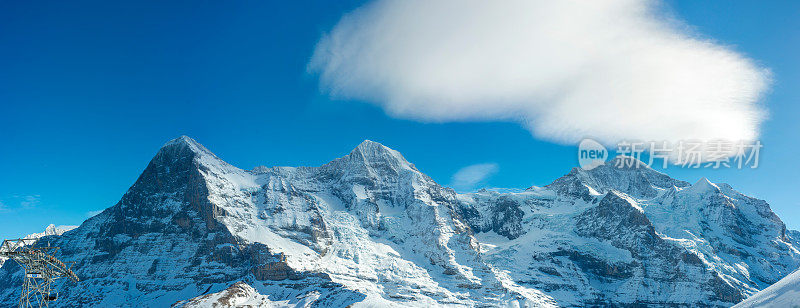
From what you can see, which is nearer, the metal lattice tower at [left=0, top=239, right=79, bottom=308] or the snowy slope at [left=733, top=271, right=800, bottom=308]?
the metal lattice tower at [left=0, top=239, right=79, bottom=308]

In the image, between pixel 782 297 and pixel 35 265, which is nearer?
pixel 35 265

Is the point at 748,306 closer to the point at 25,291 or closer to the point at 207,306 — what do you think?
the point at 25,291

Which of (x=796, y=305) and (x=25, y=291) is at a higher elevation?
(x=796, y=305)

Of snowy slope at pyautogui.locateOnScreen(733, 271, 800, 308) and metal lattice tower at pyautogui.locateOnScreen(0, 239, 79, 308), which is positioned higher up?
snowy slope at pyautogui.locateOnScreen(733, 271, 800, 308)

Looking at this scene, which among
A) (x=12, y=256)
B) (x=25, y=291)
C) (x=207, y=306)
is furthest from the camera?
(x=207, y=306)

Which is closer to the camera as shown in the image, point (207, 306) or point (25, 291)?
point (25, 291)

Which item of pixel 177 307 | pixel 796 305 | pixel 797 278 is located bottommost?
pixel 796 305

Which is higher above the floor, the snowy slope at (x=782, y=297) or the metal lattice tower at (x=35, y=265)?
the snowy slope at (x=782, y=297)

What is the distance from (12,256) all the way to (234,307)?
641 ft

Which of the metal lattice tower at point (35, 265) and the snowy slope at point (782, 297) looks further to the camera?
the snowy slope at point (782, 297)

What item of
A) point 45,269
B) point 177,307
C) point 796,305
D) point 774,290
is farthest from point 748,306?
point 177,307

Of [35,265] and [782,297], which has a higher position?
[782,297]

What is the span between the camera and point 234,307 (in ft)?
653

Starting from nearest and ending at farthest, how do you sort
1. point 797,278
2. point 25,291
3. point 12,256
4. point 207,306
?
point 12,256 → point 25,291 → point 797,278 → point 207,306
